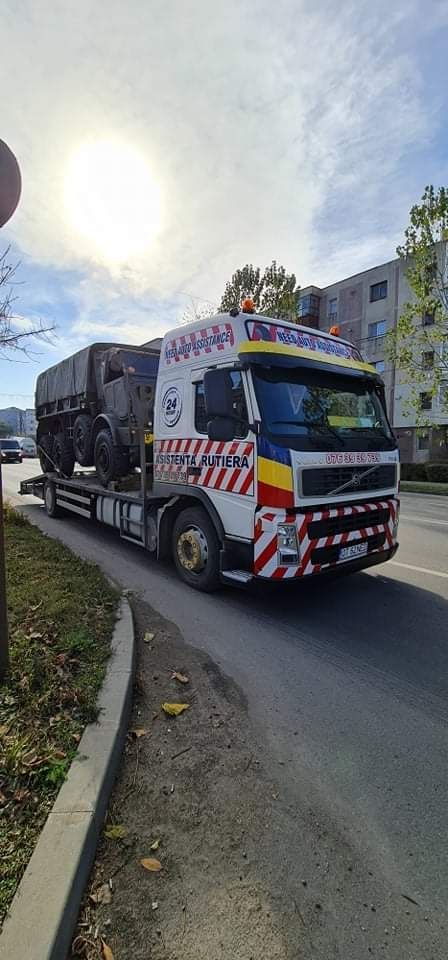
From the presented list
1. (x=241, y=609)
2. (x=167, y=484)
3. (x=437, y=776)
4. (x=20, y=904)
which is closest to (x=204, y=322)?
(x=167, y=484)

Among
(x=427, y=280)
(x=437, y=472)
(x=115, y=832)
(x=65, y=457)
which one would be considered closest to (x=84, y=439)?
(x=65, y=457)

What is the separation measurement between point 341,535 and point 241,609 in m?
1.27

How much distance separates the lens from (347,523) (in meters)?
4.57

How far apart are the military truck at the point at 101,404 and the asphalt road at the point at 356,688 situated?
2130mm

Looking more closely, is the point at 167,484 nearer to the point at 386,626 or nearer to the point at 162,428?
the point at 162,428

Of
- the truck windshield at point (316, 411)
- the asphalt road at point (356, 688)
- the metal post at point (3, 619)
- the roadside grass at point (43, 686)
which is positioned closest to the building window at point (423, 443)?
the asphalt road at point (356, 688)

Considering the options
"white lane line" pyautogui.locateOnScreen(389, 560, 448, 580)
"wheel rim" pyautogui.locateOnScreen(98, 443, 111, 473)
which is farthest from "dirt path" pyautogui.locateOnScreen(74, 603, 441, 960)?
"wheel rim" pyautogui.locateOnScreen(98, 443, 111, 473)

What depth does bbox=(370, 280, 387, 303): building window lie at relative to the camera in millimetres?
31141

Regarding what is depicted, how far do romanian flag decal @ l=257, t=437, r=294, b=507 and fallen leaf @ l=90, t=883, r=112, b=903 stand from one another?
2816 mm

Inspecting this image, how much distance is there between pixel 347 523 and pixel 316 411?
114cm

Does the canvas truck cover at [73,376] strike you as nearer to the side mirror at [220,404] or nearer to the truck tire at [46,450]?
the truck tire at [46,450]

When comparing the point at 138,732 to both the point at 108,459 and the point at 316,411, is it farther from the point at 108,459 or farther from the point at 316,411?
the point at 108,459

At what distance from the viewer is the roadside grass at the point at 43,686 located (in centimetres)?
197

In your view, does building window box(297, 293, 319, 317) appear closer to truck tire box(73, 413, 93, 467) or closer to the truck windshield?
truck tire box(73, 413, 93, 467)
